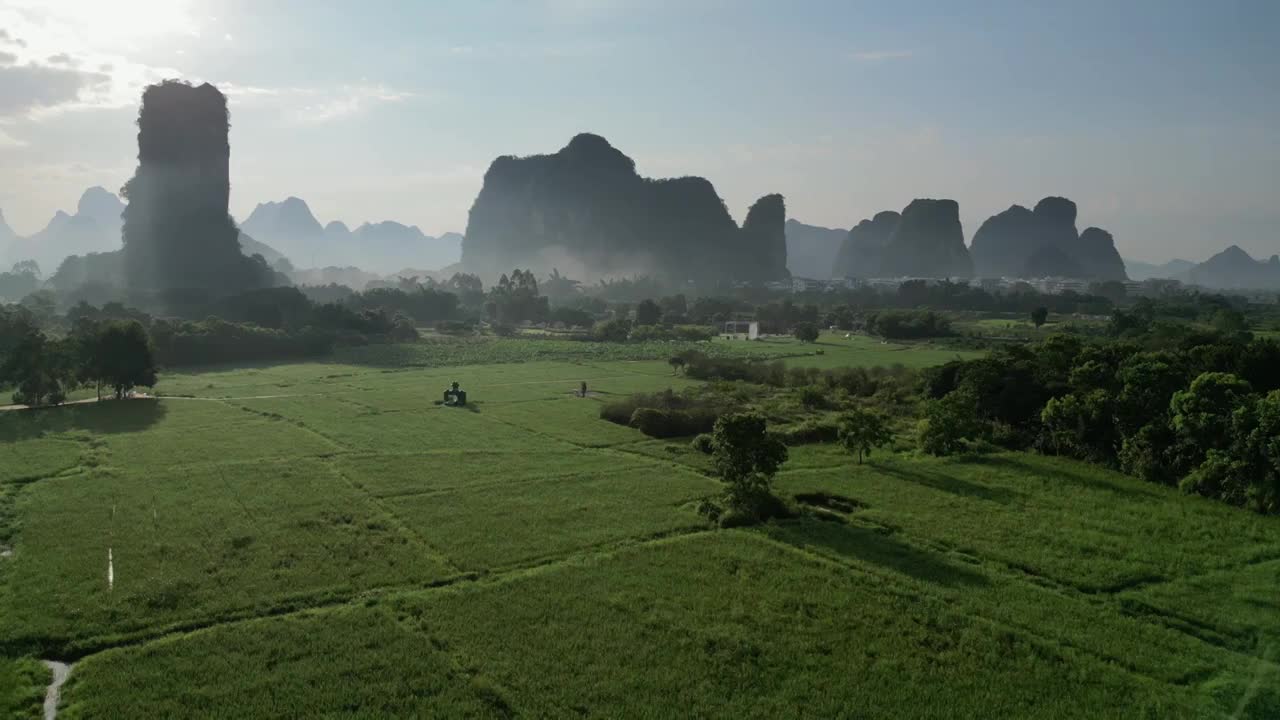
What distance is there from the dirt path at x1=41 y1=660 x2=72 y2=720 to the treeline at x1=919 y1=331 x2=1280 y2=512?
2458 cm

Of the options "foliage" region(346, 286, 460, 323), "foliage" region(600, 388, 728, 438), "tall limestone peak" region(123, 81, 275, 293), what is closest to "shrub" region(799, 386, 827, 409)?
"foliage" region(600, 388, 728, 438)

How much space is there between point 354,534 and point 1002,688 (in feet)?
43.6

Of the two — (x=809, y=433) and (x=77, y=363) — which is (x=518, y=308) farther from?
(x=809, y=433)

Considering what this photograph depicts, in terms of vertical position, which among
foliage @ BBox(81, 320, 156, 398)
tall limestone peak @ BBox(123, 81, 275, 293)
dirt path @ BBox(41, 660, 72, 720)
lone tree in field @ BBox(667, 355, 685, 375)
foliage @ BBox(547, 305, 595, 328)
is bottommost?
dirt path @ BBox(41, 660, 72, 720)

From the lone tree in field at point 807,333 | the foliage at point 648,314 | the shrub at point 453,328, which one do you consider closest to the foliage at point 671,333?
the foliage at point 648,314

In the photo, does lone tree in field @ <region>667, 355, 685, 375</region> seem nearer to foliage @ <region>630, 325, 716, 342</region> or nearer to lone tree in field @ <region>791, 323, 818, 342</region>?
foliage @ <region>630, 325, 716, 342</region>

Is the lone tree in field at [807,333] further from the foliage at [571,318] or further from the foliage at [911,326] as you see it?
the foliage at [571,318]

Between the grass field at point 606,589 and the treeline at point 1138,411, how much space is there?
1.26 metres

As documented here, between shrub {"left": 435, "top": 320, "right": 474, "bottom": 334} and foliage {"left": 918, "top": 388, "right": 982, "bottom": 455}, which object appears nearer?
foliage {"left": 918, "top": 388, "right": 982, "bottom": 455}

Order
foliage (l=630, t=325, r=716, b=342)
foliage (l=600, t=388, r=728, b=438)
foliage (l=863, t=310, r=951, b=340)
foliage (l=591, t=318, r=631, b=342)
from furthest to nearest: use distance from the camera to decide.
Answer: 1. foliage (l=630, t=325, r=716, b=342)
2. foliage (l=591, t=318, r=631, b=342)
3. foliage (l=863, t=310, r=951, b=340)
4. foliage (l=600, t=388, r=728, b=438)

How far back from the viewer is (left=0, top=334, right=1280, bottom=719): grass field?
11.5m

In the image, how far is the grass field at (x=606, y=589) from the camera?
1150 cm

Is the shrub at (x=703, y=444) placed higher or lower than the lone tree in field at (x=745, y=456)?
lower

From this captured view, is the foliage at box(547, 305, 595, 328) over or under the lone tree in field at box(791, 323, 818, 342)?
over
